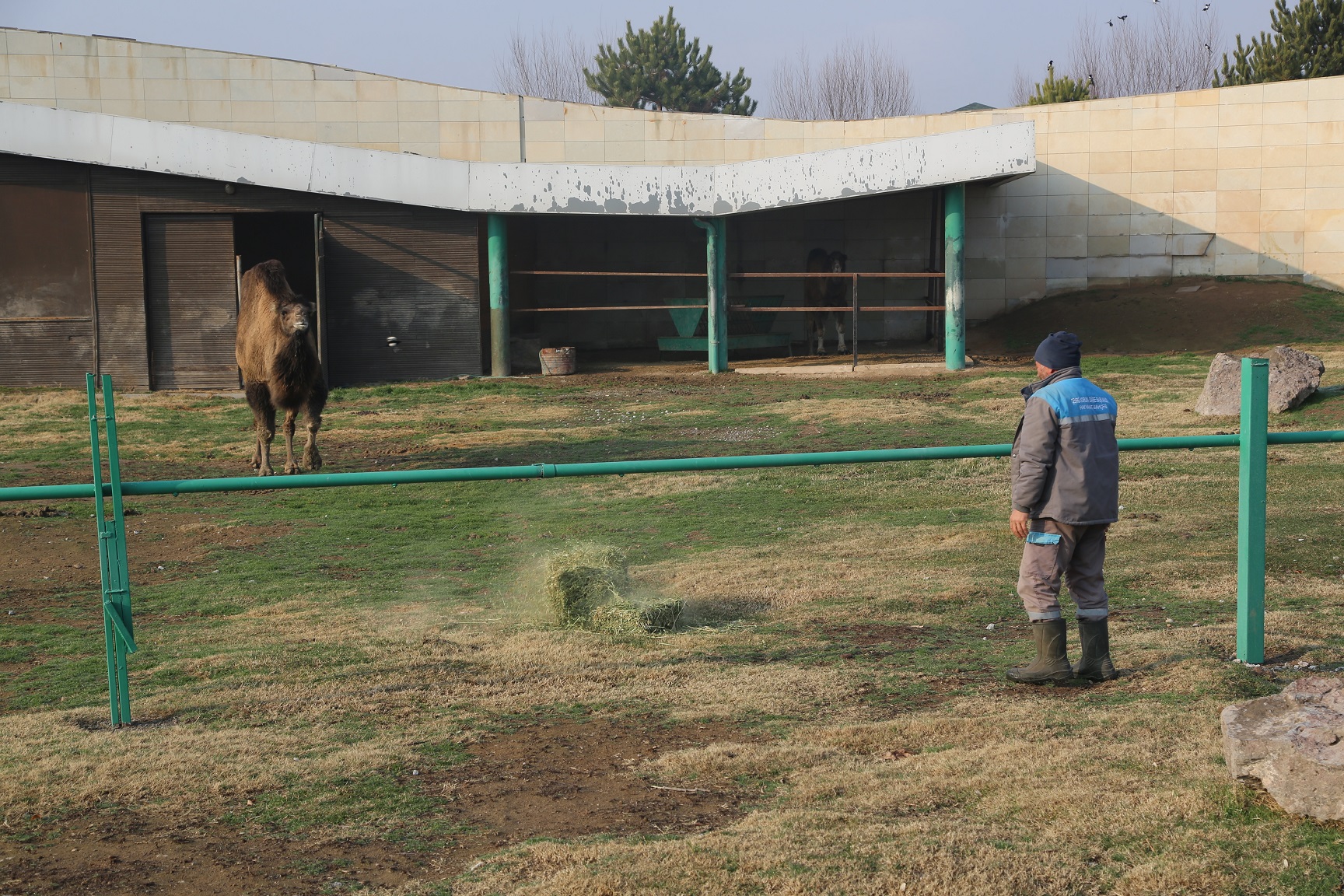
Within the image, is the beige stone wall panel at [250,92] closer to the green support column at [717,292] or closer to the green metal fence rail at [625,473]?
the green support column at [717,292]

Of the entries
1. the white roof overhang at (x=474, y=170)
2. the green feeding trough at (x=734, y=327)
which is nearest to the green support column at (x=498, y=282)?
the white roof overhang at (x=474, y=170)

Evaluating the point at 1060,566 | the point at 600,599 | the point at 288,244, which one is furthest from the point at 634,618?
the point at 288,244

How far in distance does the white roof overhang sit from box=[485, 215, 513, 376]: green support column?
41cm

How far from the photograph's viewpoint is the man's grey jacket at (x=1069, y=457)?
204 inches

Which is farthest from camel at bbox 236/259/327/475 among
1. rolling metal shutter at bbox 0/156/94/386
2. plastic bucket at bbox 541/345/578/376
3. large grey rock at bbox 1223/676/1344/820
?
large grey rock at bbox 1223/676/1344/820

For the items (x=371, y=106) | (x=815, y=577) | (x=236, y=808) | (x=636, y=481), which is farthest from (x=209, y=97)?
(x=236, y=808)

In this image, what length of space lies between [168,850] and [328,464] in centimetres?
883

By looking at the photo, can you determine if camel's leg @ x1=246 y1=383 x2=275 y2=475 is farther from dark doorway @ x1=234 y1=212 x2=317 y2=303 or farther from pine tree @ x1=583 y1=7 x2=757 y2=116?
pine tree @ x1=583 y1=7 x2=757 y2=116

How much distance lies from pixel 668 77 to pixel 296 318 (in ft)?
113

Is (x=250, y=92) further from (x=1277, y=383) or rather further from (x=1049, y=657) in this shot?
(x=1049, y=657)

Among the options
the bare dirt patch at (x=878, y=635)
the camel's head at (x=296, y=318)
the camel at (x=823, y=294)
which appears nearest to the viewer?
the bare dirt patch at (x=878, y=635)

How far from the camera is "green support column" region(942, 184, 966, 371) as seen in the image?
61.6ft

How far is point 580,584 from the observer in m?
6.66

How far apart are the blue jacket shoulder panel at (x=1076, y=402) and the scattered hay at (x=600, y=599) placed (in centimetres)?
232
